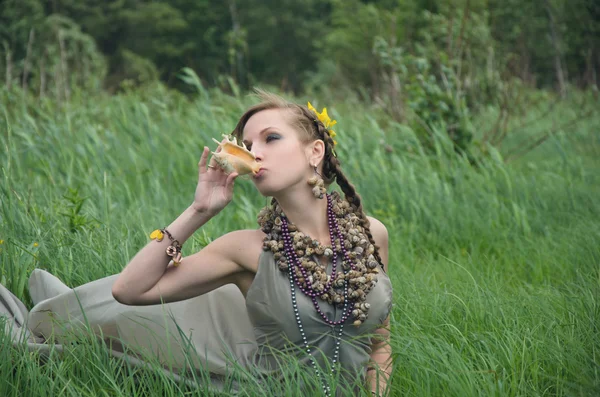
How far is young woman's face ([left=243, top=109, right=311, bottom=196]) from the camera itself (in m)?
2.13

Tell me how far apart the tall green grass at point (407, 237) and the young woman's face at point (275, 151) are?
2.00 ft

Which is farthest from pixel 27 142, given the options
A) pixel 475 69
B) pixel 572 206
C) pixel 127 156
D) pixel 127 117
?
pixel 475 69

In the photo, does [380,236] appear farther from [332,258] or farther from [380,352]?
[380,352]

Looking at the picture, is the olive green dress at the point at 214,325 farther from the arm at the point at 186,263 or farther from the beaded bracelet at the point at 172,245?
the beaded bracelet at the point at 172,245

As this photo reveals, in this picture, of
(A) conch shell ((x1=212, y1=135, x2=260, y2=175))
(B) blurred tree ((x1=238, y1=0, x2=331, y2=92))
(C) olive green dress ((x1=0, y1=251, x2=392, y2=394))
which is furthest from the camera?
(B) blurred tree ((x1=238, y1=0, x2=331, y2=92))

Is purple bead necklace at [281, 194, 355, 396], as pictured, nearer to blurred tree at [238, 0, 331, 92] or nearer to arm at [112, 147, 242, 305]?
arm at [112, 147, 242, 305]

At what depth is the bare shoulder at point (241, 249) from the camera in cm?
215

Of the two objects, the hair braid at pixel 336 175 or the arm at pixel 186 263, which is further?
the hair braid at pixel 336 175

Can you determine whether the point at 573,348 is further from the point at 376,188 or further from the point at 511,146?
the point at 511,146

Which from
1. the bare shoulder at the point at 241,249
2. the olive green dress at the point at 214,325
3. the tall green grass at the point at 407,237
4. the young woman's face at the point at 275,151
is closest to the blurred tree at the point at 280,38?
the tall green grass at the point at 407,237

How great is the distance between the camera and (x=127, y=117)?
609cm

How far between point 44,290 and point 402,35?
24.1 ft

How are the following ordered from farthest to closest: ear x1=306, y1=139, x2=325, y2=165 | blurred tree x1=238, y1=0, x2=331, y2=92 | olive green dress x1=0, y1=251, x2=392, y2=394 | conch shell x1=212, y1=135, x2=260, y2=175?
1. blurred tree x1=238, y1=0, x2=331, y2=92
2. ear x1=306, y1=139, x2=325, y2=165
3. olive green dress x1=0, y1=251, x2=392, y2=394
4. conch shell x1=212, y1=135, x2=260, y2=175

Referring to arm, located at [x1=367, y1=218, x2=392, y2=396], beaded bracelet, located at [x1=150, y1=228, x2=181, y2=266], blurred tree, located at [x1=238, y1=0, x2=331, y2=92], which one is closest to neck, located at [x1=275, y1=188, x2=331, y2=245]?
arm, located at [x1=367, y1=218, x2=392, y2=396]
